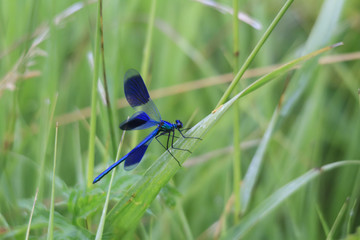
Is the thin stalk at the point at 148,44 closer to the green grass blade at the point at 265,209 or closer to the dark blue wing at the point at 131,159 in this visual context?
the dark blue wing at the point at 131,159

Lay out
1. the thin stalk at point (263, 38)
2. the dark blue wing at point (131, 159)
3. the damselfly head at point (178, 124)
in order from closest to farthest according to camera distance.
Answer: the thin stalk at point (263, 38), the dark blue wing at point (131, 159), the damselfly head at point (178, 124)

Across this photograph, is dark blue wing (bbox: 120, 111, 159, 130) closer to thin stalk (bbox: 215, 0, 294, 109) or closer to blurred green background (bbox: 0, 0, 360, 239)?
blurred green background (bbox: 0, 0, 360, 239)

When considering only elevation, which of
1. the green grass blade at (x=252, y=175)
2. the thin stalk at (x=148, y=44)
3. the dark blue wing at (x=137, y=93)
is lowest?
the green grass blade at (x=252, y=175)

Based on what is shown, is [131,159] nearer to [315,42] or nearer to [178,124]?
[178,124]

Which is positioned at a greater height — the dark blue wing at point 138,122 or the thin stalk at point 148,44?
the thin stalk at point 148,44

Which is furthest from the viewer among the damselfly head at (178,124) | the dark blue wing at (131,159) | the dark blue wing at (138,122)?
the damselfly head at (178,124)

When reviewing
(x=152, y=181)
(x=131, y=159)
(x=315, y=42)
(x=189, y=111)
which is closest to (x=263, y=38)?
(x=152, y=181)

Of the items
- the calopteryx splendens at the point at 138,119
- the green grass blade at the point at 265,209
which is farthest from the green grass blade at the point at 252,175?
the calopteryx splendens at the point at 138,119

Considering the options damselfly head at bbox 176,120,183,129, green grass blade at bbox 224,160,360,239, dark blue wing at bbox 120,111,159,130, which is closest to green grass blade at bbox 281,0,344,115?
green grass blade at bbox 224,160,360,239
